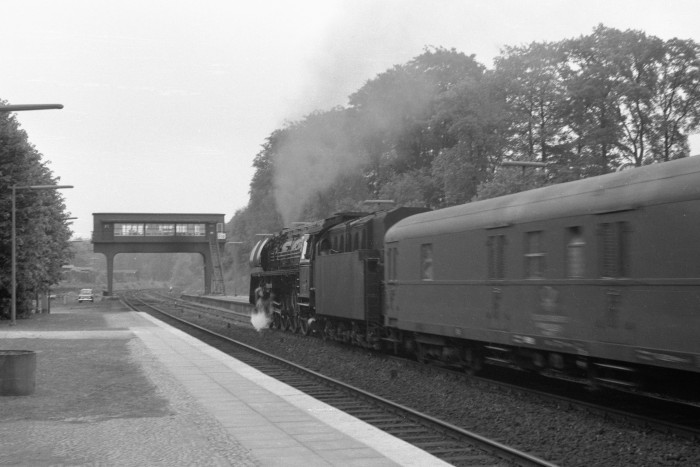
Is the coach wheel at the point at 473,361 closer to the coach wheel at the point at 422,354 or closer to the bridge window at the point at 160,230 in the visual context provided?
the coach wheel at the point at 422,354

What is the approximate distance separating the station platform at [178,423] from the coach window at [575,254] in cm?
367

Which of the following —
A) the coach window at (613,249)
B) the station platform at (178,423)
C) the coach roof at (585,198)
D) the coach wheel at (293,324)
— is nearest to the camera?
the station platform at (178,423)

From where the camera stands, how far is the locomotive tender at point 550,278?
31.3 ft

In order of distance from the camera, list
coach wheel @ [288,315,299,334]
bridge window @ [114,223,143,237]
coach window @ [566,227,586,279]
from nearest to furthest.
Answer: coach window @ [566,227,586,279] < coach wheel @ [288,315,299,334] < bridge window @ [114,223,143,237]

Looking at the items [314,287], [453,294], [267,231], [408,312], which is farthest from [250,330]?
[267,231]

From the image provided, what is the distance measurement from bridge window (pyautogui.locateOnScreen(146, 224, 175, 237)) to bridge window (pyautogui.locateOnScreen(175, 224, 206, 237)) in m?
0.61

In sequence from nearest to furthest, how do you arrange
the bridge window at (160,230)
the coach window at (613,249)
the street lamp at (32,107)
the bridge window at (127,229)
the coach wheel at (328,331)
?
the coach window at (613,249)
the street lamp at (32,107)
the coach wheel at (328,331)
the bridge window at (127,229)
the bridge window at (160,230)

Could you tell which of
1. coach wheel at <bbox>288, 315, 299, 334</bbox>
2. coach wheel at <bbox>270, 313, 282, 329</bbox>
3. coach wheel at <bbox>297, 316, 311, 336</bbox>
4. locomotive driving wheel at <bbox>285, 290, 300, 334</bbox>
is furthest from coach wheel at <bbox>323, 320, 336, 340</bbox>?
coach wheel at <bbox>270, 313, 282, 329</bbox>

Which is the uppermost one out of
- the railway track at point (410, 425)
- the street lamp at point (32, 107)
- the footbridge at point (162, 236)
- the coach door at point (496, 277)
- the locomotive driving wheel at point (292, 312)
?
the footbridge at point (162, 236)

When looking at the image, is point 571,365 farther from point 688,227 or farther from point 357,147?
point 357,147

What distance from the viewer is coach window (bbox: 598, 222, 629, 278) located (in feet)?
34.2

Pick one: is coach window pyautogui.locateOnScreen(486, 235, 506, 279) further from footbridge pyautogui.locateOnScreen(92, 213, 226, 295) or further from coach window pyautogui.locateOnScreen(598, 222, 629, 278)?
footbridge pyautogui.locateOnScreen(92, 213, 226, 295)

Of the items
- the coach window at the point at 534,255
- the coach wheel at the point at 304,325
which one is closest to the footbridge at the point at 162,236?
the coach wheel at the point at 304,325

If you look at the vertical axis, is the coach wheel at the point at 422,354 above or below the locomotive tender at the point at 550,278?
below
